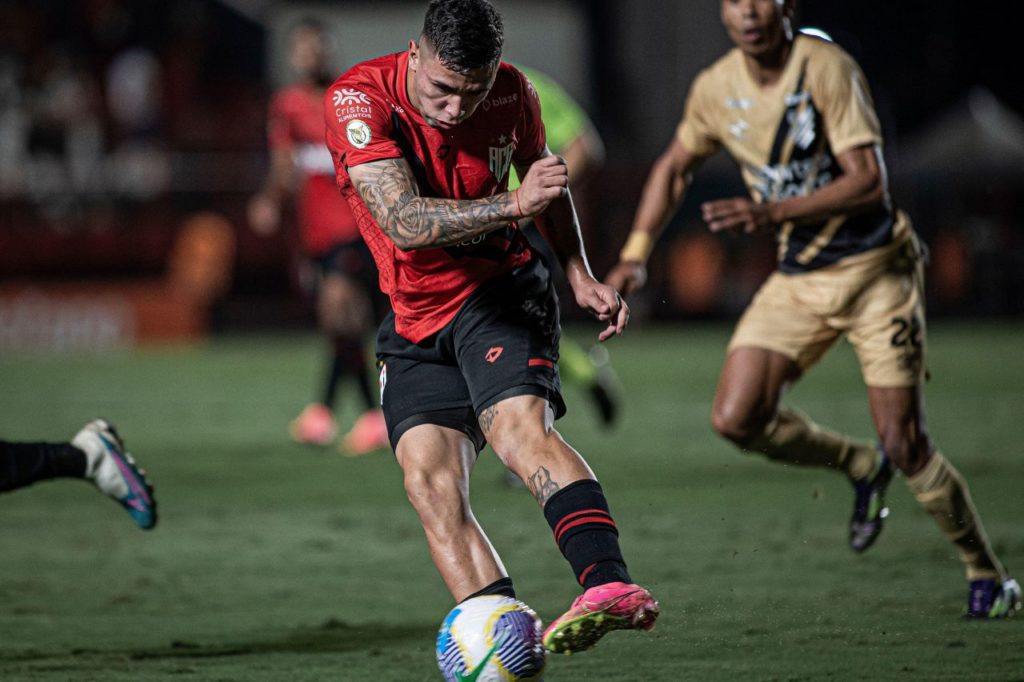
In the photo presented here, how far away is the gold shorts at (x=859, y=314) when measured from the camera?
5.59 metres

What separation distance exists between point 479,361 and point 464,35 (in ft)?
2.96

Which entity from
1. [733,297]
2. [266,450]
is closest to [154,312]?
[733,297]

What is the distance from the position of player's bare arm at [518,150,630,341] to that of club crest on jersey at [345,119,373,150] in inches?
19.2

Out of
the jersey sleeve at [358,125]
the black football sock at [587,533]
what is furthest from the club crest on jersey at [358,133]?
the black football sock at [587,533]

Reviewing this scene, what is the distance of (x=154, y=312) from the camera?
18344mm

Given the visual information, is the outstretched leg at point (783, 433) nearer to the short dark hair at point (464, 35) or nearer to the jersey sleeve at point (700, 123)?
the jersey sleeve at point (700, 123)

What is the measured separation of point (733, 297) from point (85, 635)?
46.4 feet

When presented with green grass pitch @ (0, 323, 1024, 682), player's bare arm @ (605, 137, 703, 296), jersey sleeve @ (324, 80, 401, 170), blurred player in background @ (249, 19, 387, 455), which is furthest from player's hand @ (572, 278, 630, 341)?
blurred player in background @ (249, 19, 387, 455)

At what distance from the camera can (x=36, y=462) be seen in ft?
18.2

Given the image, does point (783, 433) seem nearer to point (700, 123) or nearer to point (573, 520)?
point (700, 123)

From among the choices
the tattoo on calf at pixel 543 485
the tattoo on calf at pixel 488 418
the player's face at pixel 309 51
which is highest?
the player's face at pixel 309 51

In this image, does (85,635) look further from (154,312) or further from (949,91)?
(949,91)

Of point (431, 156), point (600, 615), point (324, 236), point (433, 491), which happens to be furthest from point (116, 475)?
point (324, 236)

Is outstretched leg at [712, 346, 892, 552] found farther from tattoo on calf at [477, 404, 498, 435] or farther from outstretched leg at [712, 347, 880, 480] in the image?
tattoo on calf at [477, 404, 498, 435]
